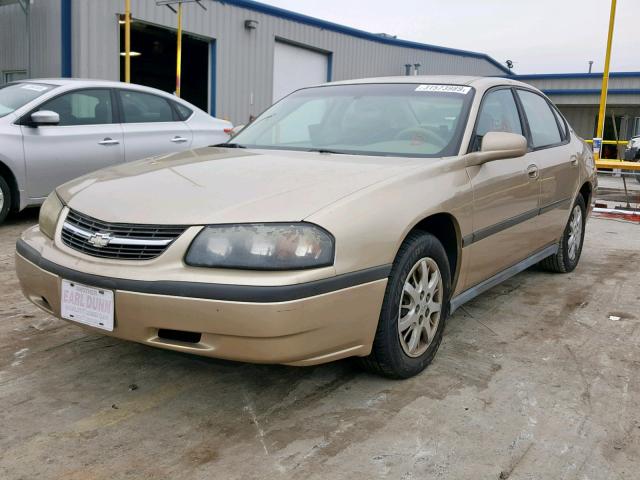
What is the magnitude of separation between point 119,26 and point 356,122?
1181cm

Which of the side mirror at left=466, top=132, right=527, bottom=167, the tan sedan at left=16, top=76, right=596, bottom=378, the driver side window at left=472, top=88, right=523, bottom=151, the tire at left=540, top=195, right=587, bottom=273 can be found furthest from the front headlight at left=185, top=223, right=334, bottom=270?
the tire at left=540, top=195, right=587, bottom=273

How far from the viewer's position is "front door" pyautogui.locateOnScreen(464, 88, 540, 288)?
11.3 ft

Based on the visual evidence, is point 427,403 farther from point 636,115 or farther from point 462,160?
point 636,115

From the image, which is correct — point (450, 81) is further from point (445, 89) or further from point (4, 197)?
point (4, 197)

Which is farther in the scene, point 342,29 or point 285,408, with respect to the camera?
point 342,29

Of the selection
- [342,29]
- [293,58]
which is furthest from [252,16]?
[342,29]

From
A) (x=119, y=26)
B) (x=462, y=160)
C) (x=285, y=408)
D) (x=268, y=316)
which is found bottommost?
(x=285, y=408)

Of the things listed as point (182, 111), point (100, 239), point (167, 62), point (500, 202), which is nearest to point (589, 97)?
point (167, 62)

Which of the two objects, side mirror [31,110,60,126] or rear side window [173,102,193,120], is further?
rear side window [173,102,193,120]

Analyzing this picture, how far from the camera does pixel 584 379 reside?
123 inches

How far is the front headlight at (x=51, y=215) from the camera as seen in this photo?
294 centimetres

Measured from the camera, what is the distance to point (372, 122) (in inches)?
145

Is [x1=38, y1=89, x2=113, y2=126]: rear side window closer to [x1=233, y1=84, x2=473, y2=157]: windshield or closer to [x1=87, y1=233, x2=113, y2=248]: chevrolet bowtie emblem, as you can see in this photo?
[x1=233, y1=84, x2=473, y2=157]: windshield

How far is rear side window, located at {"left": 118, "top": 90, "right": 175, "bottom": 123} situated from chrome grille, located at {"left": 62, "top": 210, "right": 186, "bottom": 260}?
4.51 m
